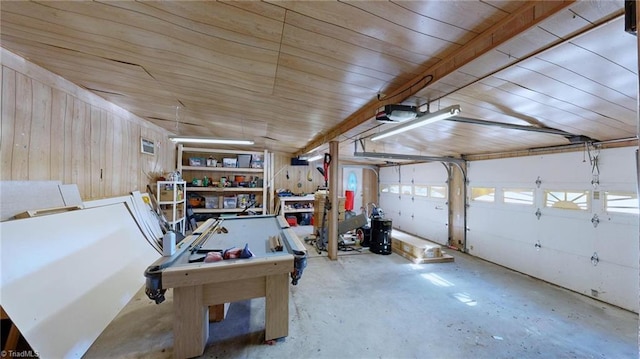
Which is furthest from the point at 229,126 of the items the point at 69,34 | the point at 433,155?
the point at 433,155

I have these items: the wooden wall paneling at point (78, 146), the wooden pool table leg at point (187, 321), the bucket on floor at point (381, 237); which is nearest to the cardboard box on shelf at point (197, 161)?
the wooden wall paneling at point (78, 146)

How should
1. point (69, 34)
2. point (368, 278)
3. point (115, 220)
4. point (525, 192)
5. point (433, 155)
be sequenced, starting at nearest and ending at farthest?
point (69, 34) → point (115, 220) → point (368, 278) → point (525, 192) → point (433, 155)

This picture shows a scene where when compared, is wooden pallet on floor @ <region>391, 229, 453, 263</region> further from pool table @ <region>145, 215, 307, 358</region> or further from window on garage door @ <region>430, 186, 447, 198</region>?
pool table @ <region>145, 215, 307, 358</region>

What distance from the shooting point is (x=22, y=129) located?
6.56ft

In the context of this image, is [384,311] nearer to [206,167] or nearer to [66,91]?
[66,91]

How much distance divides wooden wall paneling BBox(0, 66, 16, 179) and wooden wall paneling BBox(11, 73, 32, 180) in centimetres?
3

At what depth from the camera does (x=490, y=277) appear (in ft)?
12.9

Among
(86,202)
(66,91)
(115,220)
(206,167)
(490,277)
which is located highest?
(66,91)

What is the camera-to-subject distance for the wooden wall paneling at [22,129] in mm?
1944

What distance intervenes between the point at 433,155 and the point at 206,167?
5.80 m

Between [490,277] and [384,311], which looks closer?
[384,311]

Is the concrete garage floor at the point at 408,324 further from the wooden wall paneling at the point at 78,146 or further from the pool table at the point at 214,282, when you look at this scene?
the wooden wall paneling at the point at 78,146

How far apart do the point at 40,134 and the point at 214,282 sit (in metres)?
2.15

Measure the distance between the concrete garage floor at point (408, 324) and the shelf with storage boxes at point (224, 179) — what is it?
11.7ft
